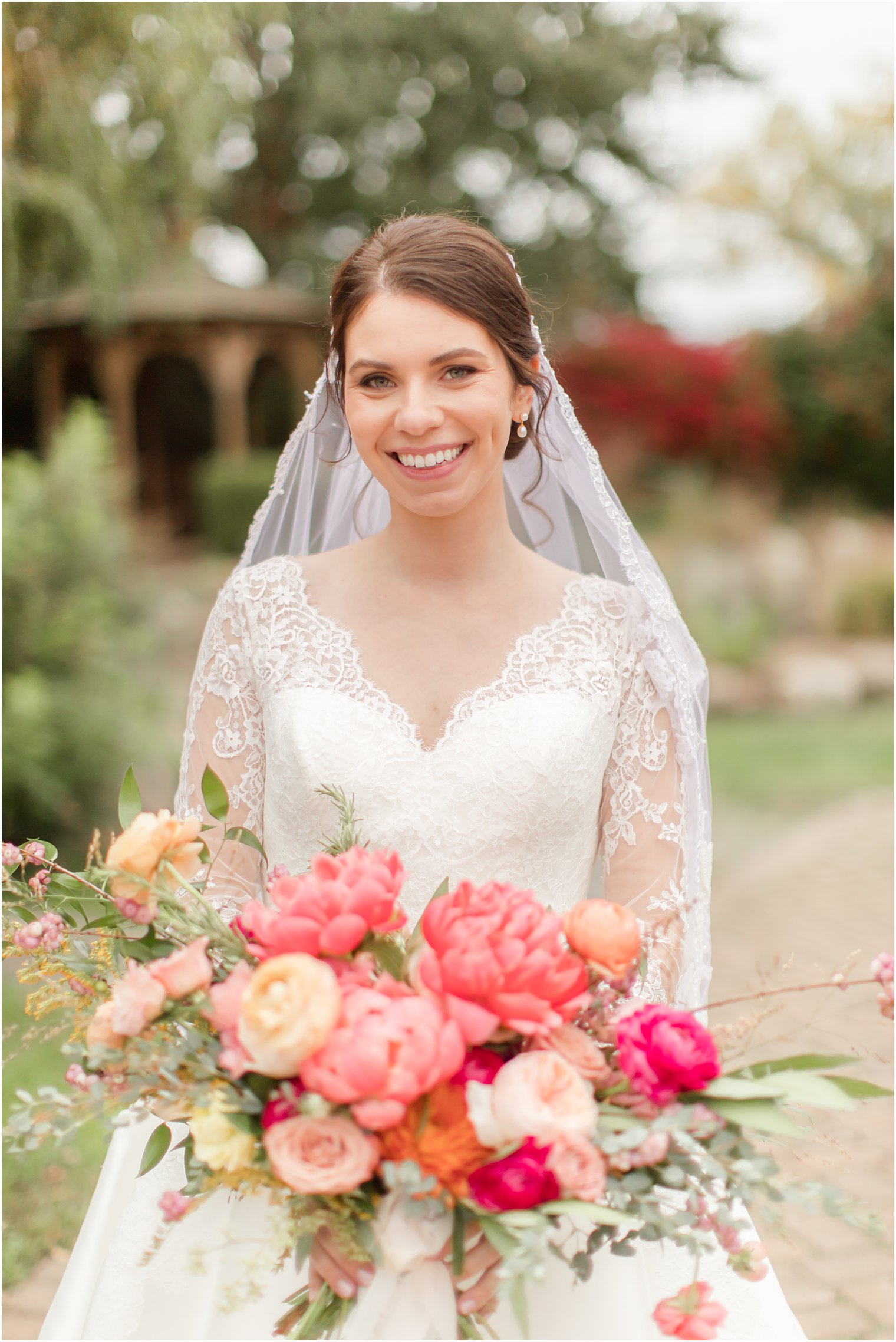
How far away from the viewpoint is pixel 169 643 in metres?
9.67

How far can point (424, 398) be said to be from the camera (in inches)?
84.0

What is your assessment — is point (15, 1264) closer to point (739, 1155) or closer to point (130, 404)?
point (739, 1155)

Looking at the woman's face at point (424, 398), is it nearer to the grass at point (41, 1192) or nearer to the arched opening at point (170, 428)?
the grass at point (41, 1192)

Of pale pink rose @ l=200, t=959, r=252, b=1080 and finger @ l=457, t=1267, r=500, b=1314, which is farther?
finger @ l=457, t=1267, r=500, b=1314

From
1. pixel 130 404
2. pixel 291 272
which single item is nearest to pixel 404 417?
pixel 130 404

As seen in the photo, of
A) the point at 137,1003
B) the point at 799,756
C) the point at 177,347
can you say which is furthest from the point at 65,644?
the point at 177,347

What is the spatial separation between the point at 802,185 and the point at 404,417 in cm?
2594

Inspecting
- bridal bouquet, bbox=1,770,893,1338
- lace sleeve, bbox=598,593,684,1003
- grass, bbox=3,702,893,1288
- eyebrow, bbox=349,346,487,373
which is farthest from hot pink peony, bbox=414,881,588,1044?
grass, bbox=3,702,893,1288

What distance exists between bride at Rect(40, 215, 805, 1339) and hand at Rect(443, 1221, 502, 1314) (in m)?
0.44

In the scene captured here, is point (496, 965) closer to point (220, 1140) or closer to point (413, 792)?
point (220, 1140)

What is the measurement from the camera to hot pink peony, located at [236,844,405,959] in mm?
1282

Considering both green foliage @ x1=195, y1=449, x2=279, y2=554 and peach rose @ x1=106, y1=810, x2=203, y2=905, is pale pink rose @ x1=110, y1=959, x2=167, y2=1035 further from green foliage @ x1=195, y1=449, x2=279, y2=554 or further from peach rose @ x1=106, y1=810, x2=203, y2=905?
green foliage @ x1=195, y1=449, x2=279, y2=554

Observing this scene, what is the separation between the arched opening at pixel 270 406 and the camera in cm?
1950

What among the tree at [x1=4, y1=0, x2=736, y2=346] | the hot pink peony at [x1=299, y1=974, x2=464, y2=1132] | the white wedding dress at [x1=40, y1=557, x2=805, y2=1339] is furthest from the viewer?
the tree at [x1=4, y1=0, x2=736, y2=346]
